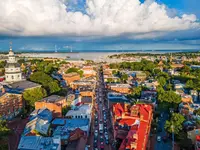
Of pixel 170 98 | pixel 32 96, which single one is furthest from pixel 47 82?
pixel 170 98

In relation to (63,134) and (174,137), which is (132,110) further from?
(63,134)

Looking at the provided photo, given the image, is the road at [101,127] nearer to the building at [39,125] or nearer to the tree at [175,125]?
the building at [39,125]

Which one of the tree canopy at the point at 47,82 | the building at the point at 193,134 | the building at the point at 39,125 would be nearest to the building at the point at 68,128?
the building at the point at 39,125

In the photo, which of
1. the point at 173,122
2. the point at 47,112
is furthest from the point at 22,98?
the point at 173,122

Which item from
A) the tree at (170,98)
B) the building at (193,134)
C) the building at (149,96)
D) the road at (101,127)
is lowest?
the road at (101,127)

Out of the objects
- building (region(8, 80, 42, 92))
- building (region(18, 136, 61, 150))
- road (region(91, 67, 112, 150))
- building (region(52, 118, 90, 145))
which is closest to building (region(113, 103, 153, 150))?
road (region(91, 67, 112, 150))

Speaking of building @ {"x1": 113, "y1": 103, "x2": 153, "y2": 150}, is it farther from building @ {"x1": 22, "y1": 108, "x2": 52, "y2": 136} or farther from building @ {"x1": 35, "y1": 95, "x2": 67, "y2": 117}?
building @ {"x1": 35, "y1": 95, "x2": 67, "y2": 117}

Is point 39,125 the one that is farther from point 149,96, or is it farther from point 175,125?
point 149,96

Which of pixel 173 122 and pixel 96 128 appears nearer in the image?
pixel 173 122
